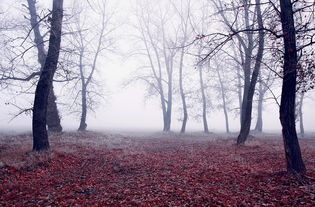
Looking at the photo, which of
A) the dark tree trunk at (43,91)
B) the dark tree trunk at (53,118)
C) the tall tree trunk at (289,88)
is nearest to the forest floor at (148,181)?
the tall tree trunk at (289,88)

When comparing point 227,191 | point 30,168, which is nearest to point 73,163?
point 30,168

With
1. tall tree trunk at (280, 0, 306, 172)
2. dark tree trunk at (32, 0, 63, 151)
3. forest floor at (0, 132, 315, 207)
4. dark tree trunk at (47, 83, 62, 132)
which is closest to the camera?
forest floor at (0, 132, 315, 207)

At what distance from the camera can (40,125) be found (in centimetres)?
988

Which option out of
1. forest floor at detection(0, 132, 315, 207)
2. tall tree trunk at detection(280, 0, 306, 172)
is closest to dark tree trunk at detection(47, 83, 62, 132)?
forest floor at detection(0, 132, 315, 207)

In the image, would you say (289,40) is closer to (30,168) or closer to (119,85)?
(30,168)

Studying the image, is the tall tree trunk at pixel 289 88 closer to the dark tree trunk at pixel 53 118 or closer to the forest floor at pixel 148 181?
the forest floor at pixel 148 181

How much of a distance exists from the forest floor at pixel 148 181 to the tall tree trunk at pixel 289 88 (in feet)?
2.06

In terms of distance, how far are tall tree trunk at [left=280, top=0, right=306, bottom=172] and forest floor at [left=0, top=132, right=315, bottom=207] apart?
63 cm

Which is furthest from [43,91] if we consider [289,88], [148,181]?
[289,88]

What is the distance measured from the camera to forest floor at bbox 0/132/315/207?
550 cm

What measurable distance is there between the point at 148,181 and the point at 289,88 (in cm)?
507

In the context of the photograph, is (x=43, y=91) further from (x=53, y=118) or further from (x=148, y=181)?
(x=53, y=118)

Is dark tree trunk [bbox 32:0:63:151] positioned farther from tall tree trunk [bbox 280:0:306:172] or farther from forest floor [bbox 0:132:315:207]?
tall tree trunk [bbox 280:0:306:172]

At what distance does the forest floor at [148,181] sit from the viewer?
550cm
